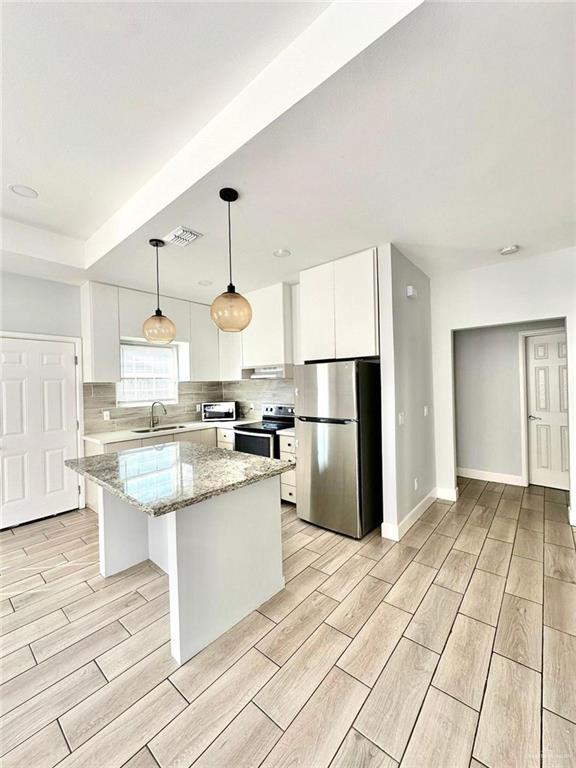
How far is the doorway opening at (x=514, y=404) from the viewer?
394 cm

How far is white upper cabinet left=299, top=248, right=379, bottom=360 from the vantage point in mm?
2922

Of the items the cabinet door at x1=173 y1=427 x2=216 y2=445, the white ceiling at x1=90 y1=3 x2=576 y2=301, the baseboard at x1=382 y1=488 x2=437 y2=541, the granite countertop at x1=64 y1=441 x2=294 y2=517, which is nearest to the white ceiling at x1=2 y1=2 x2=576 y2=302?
the white ceiling at x1=90 y1=3 x2=576 y2=301

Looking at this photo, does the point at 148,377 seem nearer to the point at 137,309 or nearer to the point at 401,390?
the point at 137,309

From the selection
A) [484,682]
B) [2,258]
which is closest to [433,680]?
[484,682]

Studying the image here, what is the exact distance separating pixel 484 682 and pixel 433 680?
0.77 ft

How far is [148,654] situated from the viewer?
1693 millimetres

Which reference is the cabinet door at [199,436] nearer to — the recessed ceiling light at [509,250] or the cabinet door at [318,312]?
the cabinet door at [318,312]

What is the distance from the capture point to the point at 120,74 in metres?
1.45

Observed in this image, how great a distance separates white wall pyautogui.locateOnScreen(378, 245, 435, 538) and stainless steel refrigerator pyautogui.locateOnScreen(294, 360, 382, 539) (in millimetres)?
129

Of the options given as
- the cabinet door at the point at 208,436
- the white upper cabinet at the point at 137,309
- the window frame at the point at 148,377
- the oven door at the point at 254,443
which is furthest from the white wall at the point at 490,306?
the window frame at the point at 148,377

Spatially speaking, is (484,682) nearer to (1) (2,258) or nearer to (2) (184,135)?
(2) (184,135)

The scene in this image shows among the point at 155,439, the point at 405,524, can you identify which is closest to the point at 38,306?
the point at 155,439

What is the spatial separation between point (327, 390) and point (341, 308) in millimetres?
825

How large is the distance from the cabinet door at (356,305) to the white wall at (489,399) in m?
2.16
